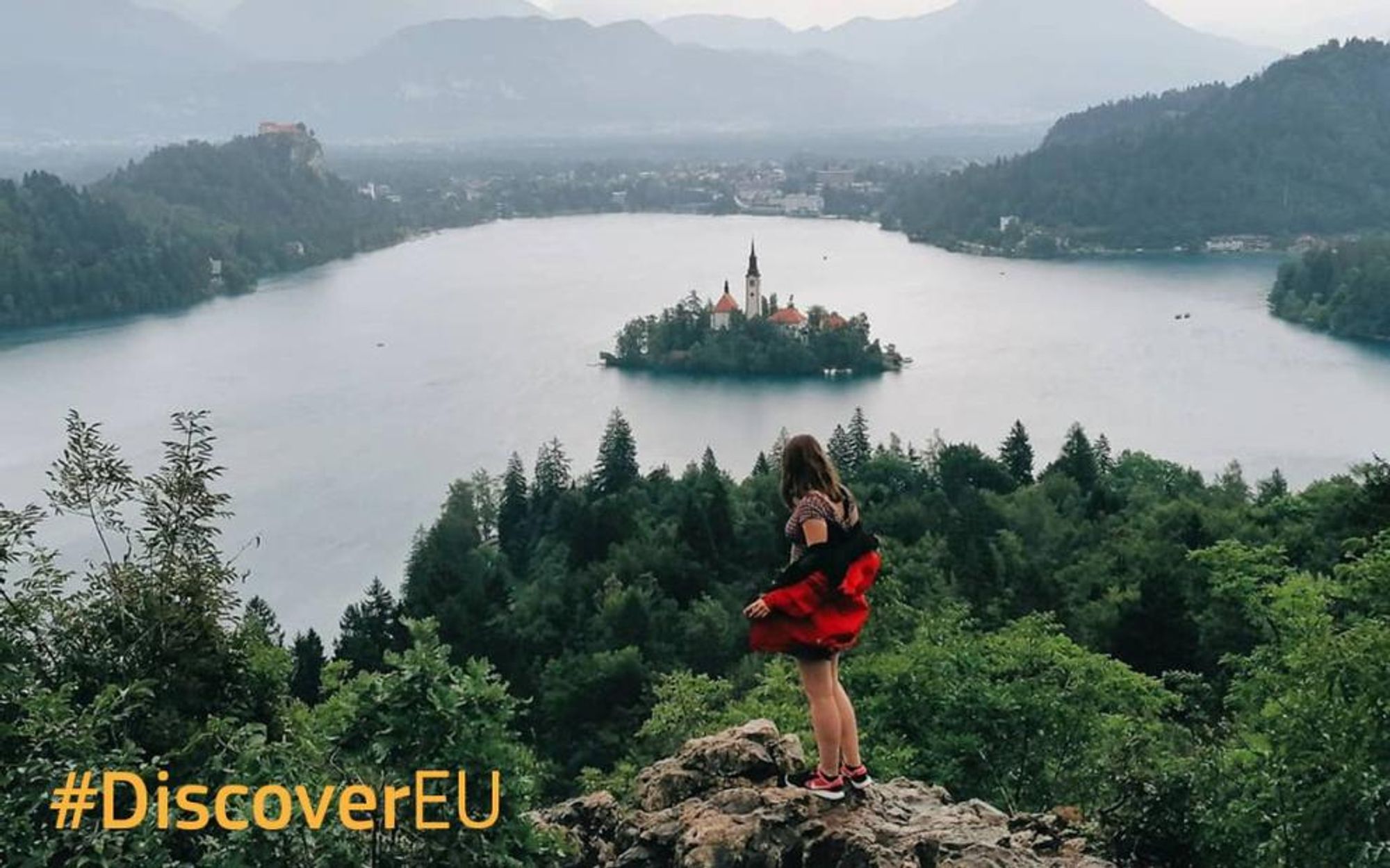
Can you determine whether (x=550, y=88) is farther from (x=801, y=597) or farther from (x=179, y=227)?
(x=801, y=597)

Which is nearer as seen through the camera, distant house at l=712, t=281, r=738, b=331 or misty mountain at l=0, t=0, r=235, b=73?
distant house at l=712, t=281, r=738, b=331

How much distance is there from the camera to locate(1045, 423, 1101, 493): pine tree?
17.3m

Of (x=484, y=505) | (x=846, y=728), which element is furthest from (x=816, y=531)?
(x=484, y=505)

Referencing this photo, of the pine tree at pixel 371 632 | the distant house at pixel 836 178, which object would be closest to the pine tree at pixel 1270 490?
the pine tree at pixel 371 632

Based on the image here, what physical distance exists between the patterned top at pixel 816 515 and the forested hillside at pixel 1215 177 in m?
49.1

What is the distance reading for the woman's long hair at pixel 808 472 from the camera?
296 centimetres

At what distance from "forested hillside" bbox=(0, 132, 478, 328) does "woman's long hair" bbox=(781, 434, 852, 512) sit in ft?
129

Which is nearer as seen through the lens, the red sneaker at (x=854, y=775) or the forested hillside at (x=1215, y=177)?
the red sneaker at (x=854, y=775)

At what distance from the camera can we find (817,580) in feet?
9.71

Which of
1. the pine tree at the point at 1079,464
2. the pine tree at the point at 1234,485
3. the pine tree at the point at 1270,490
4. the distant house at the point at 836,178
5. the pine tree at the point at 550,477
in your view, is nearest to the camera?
the pine tree at the point at 1270,490

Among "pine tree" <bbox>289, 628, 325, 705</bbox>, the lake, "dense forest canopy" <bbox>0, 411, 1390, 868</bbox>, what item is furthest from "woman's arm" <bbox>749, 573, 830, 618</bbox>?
the lake

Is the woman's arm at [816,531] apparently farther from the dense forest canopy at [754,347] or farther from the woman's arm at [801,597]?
the dense forest canopy at [754,347]

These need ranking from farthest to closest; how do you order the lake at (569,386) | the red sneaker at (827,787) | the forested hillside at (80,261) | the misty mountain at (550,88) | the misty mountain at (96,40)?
1. the misty mountain at (550,88)
2. the misty mountain at (96,40)
3. the forested hillside at (80,261)
4. the lake at (569,386)
5. the red sneaker at (827,787)

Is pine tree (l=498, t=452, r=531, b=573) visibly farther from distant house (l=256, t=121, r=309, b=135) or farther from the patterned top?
distant house (l=256, t=121, r=309, b=135)
